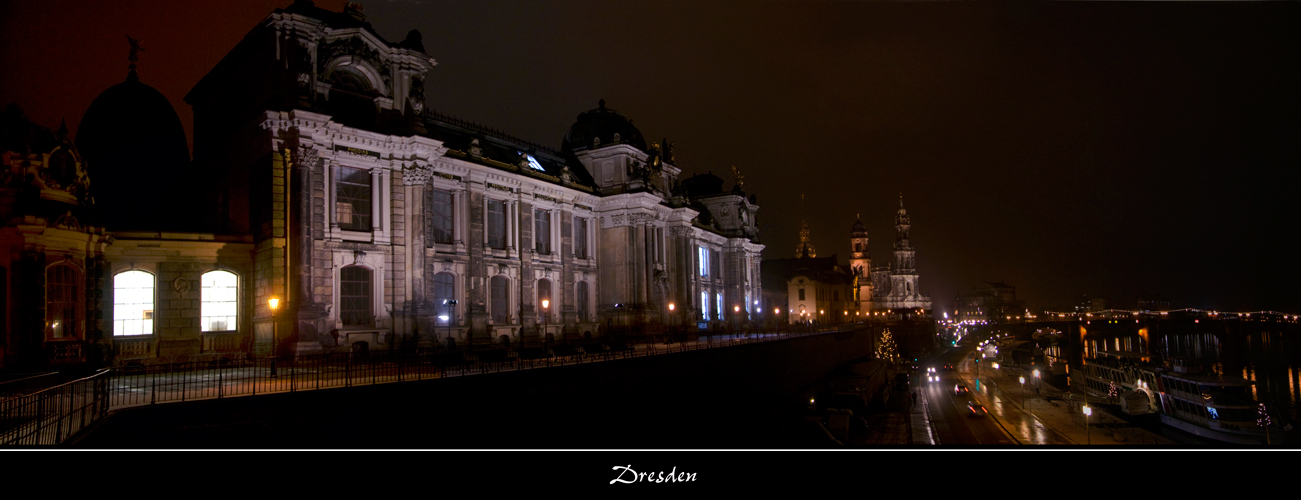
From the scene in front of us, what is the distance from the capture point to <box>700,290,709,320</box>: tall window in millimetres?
62312

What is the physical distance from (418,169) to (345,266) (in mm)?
5570

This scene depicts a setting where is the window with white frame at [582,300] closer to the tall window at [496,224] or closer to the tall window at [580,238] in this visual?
the tall window at [580,238]

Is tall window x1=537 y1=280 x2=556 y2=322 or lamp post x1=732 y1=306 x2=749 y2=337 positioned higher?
tall window x1=537 y1=280 x2=556 y2=322

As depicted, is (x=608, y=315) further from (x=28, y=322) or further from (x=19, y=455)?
(x=19, y=455)

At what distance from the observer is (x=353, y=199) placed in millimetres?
30656

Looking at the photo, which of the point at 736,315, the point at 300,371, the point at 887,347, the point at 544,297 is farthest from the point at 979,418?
the point at 300,371

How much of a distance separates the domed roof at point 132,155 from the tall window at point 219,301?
10239 millimetres

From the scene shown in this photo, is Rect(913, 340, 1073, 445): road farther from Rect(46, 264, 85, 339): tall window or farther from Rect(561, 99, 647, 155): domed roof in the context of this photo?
Rect(46, 264, 85, 339): tall window

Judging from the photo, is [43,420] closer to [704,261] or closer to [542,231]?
[542,231]

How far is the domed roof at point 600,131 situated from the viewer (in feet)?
166

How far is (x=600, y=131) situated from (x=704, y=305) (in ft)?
67.5

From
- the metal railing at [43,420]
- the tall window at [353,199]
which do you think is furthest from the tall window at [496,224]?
the metal railing at [43,420]

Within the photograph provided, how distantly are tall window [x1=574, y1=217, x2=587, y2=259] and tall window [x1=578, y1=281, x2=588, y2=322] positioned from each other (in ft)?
6.35

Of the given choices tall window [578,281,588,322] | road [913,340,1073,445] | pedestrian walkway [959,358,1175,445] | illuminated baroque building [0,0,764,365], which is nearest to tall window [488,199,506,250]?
illuminated baroque building [0,0,764,365]
